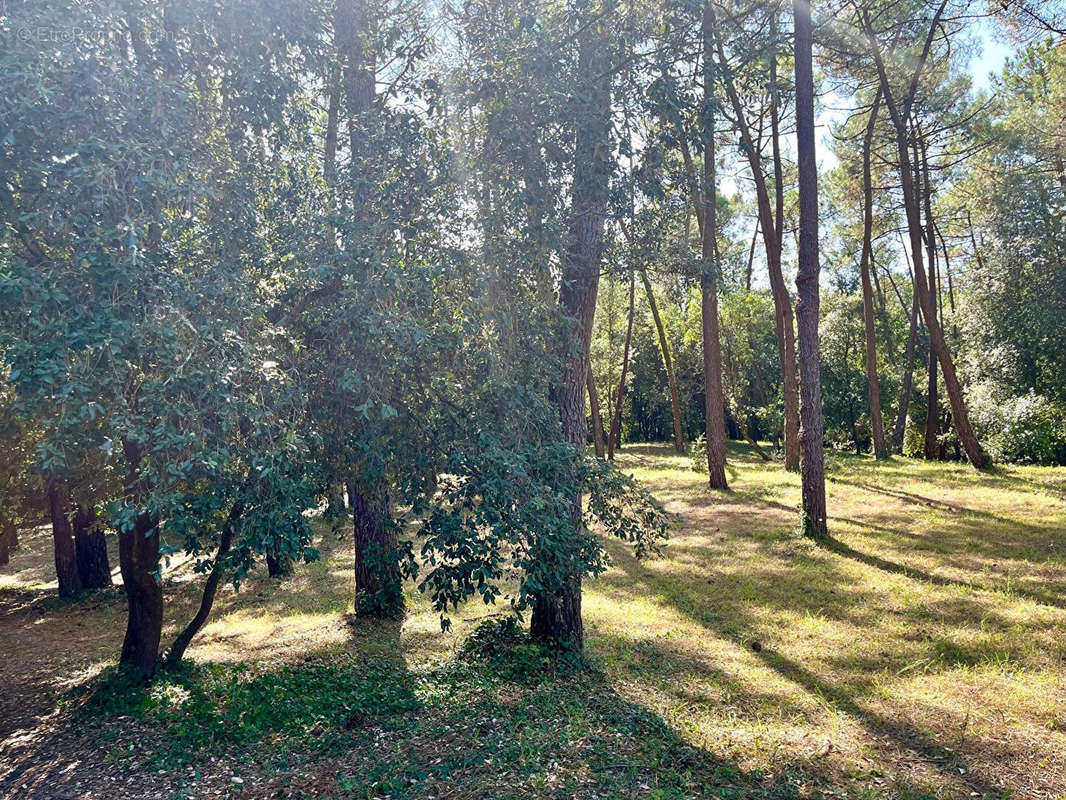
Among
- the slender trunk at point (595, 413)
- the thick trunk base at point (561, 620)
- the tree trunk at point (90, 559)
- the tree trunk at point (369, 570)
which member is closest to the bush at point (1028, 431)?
the slender trunk at point (595, 413)

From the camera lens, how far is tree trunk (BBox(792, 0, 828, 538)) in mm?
10641

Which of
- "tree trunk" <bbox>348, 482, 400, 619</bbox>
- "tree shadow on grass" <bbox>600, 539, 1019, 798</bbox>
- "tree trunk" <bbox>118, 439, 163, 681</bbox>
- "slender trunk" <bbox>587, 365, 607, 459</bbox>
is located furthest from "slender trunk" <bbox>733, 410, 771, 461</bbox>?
"tree trunk" <bbox>118, 439, 163, 681</bbox>

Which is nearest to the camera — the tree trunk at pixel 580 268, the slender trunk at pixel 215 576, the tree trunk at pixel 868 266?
the slender trunk at pixel 215 576

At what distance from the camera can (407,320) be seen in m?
4.76

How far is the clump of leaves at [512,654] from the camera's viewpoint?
6.43 meters

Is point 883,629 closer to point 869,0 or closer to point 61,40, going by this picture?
point 61,40

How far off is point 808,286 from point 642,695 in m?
7.23

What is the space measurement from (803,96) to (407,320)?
880cm

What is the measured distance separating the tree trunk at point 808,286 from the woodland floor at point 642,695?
3.20 feet

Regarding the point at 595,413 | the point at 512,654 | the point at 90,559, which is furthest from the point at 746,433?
the point at 90,559

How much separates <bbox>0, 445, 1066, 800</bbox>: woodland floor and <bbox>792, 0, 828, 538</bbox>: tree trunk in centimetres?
98

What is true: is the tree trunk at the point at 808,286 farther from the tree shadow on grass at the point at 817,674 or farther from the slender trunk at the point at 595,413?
the slender trunk at the point at 595,413

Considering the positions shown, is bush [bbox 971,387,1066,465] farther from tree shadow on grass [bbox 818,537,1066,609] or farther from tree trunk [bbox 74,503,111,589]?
tree trunk [bbox 74,503,111,589]

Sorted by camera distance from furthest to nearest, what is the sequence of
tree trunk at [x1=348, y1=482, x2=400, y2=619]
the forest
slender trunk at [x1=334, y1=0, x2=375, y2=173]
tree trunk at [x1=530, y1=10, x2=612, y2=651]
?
tree trunk at [x1=348, y1=482, x2=400, y2=619], slender trunk at [x1=334, y1=0, x2=375, y2=173], tree trunk at [x1=530, y1=10, x2=612, y2=651], the forest
